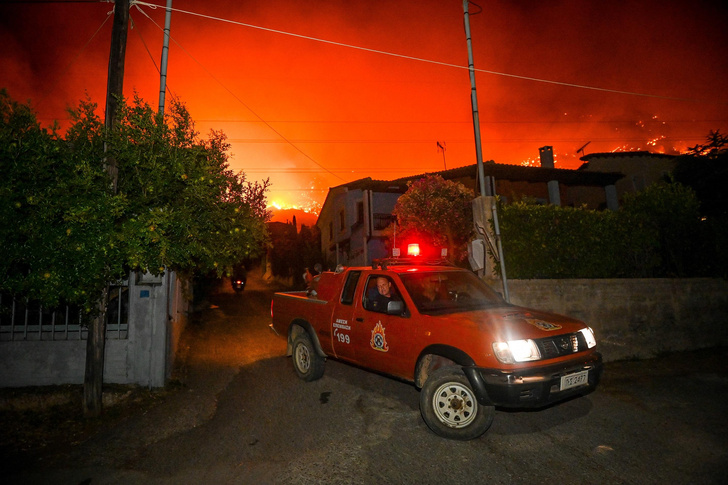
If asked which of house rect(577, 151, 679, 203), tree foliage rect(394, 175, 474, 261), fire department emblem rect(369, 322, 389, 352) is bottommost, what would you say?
fire department emblem rect(369, 322, 389, 352)

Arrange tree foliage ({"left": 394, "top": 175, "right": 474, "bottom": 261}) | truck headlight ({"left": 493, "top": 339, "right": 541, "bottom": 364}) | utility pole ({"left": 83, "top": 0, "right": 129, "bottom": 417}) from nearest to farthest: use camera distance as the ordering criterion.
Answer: truck headlight ({"left": 493, "top": 339, "right": 541, "bottom": 364}) → utility pole ({"left": 83, "top": 0, "right": 129, "bottom": 417}) → tree foliage ({"left": 394, "top": 175, "right": 474, "bottom": 261})

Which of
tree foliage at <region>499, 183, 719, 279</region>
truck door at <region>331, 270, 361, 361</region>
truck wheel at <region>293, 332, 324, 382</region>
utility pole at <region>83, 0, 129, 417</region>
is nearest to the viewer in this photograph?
utility pole at <region>83, 0, 129, 417</region>

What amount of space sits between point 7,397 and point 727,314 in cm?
1449

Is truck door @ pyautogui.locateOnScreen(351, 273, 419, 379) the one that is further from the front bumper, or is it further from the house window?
the house window

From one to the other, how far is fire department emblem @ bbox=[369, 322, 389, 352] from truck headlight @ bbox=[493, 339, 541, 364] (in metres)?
1.63

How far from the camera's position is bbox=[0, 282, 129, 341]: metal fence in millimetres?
6020

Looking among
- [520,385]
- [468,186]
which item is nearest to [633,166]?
[468,186]

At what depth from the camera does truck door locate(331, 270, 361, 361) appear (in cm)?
590

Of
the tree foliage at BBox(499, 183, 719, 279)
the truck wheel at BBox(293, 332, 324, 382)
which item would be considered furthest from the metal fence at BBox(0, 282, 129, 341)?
the tree foliage at BBox(499, 183, 719, 279)

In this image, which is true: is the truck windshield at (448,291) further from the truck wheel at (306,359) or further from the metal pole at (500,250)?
the truck wheel at (306,359)

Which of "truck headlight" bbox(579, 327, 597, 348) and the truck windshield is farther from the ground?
the truck windshield

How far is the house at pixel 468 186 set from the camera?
2300 centimetres

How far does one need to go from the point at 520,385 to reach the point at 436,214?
9.65 metres

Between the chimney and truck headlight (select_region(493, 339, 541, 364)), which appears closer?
truck headlight (select_region(493, 339, 541, 364))
